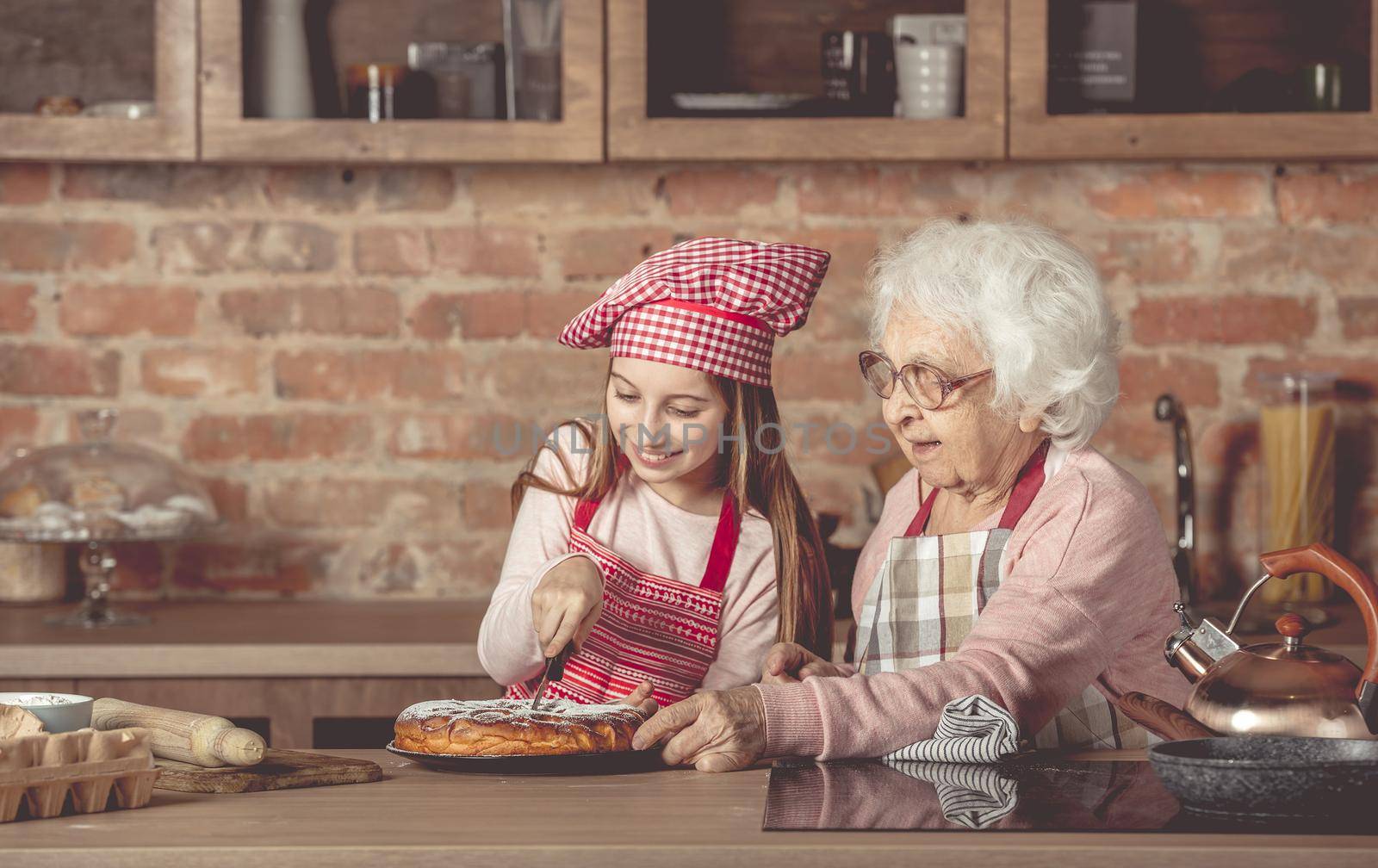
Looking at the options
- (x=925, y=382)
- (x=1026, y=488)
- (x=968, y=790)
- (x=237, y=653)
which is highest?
(x=925, y=382)

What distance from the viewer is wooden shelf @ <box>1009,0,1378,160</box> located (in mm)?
2568

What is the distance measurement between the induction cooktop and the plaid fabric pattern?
0.53 ft

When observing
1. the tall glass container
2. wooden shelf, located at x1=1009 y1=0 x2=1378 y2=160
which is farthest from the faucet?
wooden shelf, located at x1=1009 y1=0 x2=1378 y2=160

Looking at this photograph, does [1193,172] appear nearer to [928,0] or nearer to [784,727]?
[928,0]

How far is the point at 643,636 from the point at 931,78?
4.15 feet

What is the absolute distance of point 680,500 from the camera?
189 cm

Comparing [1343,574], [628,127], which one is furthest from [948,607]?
[628,127]

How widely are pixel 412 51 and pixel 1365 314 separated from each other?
182cm

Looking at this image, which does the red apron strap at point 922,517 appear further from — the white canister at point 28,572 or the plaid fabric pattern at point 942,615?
the white canister at point 28,572

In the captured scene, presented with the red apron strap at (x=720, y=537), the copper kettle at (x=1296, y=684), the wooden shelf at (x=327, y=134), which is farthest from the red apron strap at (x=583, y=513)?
the wooden shelf at (x=327, y=134)

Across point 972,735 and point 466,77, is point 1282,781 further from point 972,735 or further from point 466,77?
point 466,77

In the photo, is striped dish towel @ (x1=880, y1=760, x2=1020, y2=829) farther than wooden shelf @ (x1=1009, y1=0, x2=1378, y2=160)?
No

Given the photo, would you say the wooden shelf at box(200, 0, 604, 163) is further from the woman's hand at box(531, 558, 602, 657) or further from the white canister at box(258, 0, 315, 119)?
the woman's hand at box(531, 558, 602, 657)

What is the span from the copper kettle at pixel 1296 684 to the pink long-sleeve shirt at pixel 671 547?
0.62 m
